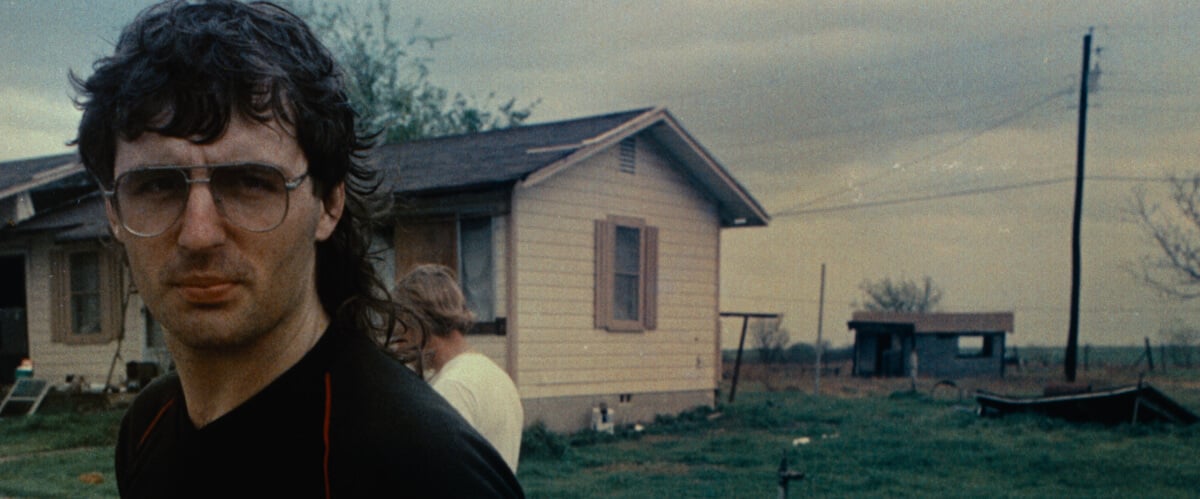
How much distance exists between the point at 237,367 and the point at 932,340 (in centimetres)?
4530

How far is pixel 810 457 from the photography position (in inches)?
528

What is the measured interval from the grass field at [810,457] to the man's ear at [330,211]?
8922 mm

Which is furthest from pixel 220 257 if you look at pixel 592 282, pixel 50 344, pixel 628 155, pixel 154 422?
pixel 50 344

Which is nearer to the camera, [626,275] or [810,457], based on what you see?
[810,457]

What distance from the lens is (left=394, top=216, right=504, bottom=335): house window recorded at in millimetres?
15125

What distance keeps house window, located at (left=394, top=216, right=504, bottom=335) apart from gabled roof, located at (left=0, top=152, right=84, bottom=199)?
5.66 metres

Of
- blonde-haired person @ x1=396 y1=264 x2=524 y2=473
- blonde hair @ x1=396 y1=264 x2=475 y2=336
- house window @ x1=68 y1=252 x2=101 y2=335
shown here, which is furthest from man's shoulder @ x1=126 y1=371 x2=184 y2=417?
house window @ x1=68 y1=252 x2=101 y2=335

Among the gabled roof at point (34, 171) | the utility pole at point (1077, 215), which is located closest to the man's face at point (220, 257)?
the gabled roof at point (34, 171)

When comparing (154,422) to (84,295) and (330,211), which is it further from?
(84,295)

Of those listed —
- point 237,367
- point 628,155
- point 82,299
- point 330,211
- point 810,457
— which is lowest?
point 810,457

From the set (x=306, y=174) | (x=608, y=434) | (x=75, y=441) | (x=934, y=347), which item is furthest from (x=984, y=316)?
(x=306, y=174)

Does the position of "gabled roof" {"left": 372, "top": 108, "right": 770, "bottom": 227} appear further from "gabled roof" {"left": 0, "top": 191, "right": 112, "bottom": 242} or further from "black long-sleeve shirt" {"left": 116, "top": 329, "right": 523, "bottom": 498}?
"black long-sleeve shirt" {"left": 116, "top": 329, "right": 523, "bottom": 498}

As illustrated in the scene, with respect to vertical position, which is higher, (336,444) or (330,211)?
(330,211)

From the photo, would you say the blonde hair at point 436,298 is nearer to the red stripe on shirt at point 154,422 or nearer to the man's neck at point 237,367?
the red stripe on shirt at point 154,422
